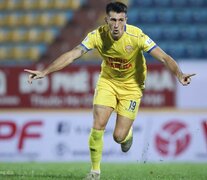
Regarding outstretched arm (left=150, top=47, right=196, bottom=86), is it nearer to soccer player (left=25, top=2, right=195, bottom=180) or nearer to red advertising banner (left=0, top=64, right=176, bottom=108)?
soccer player (left=25, top=2, right=195, bottom=180)

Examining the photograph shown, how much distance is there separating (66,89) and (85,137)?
161 centimetres

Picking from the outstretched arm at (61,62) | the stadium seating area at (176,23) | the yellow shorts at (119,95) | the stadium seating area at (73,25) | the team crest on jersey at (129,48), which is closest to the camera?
the outstretched arm at (61,62)

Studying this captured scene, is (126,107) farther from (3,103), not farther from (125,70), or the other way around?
(3,103)

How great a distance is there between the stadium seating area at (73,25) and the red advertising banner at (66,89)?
326 centimetres

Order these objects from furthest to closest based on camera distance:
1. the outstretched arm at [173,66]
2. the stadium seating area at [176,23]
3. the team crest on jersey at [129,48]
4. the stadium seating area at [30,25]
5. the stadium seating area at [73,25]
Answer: the stadium seating area at [30,25] → the stadium seating area at [73,25] → the stadium seating area at [176,23] → the team crest on jersey at [129,48] → the outstretched arm at [173,66]

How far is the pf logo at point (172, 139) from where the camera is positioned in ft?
45.2

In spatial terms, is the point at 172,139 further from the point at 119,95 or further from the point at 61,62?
the point at 61,62

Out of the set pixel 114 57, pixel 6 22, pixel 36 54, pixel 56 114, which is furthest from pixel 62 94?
pixel 114 57

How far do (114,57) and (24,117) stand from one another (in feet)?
20.8

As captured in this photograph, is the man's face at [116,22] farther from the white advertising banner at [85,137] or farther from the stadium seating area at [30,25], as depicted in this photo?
the stadium seating area at [30,25]

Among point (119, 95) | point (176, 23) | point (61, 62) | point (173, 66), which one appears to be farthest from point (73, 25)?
point (173, 66)

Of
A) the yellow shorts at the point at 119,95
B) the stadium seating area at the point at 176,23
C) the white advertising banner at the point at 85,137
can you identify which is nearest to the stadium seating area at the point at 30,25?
the stadium seating area at the point at 176,23

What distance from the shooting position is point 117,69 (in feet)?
28.3

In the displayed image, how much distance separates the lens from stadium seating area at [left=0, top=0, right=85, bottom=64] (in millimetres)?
19191
